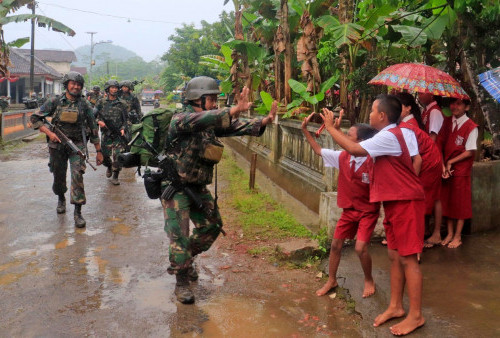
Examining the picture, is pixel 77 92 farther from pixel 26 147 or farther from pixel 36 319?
pixel 26 147

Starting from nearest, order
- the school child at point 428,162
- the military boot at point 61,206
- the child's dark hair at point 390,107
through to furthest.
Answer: the child's dark hair at point 390,107 → the school child at point 428,162 → the military boot at point 61,206

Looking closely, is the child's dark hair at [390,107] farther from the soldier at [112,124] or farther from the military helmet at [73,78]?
the soldier at [112,124]

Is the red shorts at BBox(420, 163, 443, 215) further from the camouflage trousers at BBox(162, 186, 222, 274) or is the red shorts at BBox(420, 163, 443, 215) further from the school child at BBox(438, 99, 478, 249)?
the camouflage trousers at BBox(162, 186, 222, 274)

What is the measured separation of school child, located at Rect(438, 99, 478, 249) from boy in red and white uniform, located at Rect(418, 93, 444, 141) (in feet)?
0.66

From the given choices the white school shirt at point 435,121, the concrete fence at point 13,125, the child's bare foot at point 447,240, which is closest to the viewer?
the white school shirt at point 435,121

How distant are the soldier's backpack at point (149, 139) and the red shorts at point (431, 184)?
2546 mm

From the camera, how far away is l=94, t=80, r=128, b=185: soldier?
1030 cm

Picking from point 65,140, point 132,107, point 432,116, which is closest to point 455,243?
point 432,116

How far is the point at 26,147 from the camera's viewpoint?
1634 centimetres

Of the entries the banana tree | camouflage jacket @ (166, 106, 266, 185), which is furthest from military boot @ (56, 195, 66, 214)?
the banana tree

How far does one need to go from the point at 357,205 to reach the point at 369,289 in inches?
29.4

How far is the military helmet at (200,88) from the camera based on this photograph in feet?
14.6

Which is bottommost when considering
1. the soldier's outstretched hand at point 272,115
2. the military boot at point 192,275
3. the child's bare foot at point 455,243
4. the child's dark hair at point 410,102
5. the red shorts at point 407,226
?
the military boot at point 192,275

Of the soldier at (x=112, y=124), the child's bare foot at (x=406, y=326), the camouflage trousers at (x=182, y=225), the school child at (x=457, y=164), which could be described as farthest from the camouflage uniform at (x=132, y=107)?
the child's bare foot at (x=406, y=326)
